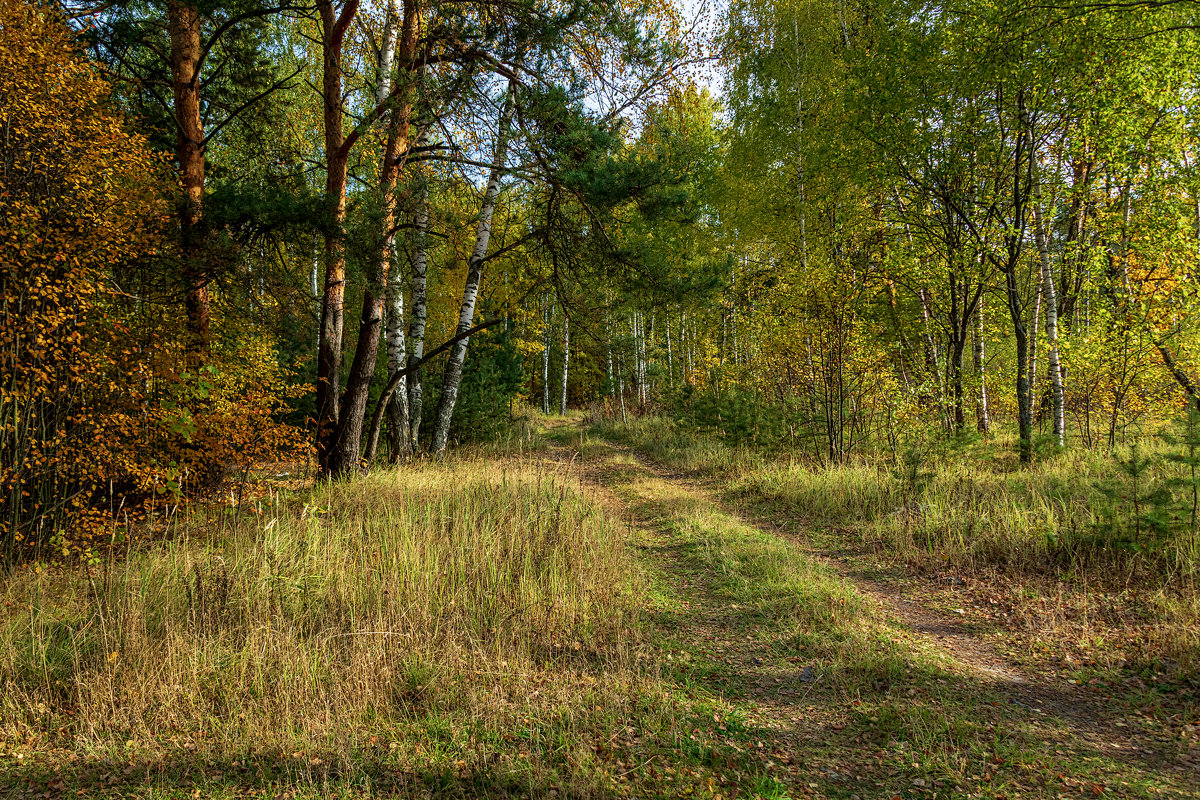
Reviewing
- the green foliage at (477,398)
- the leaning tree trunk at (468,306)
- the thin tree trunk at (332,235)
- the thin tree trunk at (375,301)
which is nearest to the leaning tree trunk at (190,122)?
the thin tree trunk at (332,235)

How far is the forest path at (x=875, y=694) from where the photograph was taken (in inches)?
96.7

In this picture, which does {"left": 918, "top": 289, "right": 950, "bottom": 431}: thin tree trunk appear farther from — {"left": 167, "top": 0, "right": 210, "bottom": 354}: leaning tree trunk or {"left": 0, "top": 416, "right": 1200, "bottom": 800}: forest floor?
{"left": 167, "top": 0, "right": 210, "bottom": 354}: leaning tree trunk

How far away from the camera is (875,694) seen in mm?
3139

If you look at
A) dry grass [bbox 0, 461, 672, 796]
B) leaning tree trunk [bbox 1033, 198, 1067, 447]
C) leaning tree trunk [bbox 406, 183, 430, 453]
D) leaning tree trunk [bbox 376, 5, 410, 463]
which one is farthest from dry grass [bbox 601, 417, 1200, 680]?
leaning tree trunk [bbox 406, 183, 430, 453]

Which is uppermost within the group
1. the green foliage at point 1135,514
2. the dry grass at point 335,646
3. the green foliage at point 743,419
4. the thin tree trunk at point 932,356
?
the thin tree trunk at point 932,356

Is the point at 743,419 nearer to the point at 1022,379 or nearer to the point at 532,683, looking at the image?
the point at 1022,379

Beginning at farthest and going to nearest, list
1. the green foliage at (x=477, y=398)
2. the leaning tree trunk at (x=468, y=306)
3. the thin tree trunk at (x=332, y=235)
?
the green foliage at (x=477, y=398), the leaning tree trunk at (x=468, y=306), the thin tree trunk at (x=332, y=235)

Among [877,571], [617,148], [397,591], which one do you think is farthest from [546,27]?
[877,571]

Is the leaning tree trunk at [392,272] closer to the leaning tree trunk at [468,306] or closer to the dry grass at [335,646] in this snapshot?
the leaning tree trunk at [468,306]

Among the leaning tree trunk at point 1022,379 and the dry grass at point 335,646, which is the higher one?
the leaning tree trunk at point 1022,379

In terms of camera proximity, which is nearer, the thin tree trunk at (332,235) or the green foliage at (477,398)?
the thin tree trunk at (332,235)

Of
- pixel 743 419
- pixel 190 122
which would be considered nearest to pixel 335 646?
pixel 190 122

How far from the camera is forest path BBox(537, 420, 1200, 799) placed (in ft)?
8.05

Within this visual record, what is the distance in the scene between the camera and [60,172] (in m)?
4.77
